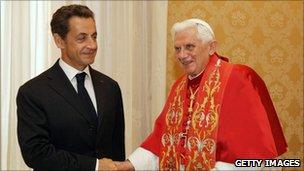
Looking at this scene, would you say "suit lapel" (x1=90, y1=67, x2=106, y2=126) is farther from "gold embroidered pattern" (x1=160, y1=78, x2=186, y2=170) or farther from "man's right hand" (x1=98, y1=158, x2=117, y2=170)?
"gold embroidered pattern" (x1=160, y1=78, x2=186, y2=170)

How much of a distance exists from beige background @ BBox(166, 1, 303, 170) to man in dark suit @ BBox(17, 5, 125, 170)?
169 centimetres

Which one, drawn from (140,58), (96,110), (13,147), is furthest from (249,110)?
(13,147)

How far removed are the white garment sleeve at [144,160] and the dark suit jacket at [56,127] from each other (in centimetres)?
41

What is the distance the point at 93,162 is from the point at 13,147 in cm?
146

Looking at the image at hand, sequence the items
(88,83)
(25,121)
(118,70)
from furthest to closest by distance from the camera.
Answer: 1. (118,70)
2. (88,83)
3. (25,121)

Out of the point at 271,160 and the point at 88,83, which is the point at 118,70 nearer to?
the point at 88,83

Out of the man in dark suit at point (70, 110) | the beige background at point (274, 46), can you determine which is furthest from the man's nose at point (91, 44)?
the beige background at point (274, 46)

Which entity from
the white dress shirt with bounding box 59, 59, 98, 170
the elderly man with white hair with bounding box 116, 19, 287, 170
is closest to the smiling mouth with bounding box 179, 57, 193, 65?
the elderly man with white hair with bounding box 116, 19, 287, 170

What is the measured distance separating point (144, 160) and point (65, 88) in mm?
763

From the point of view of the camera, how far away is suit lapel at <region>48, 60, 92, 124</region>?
232cm

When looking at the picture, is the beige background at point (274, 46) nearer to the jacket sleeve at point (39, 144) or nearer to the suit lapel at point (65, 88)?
the suit lapel at point (65, 88)

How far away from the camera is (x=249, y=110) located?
2348 mm

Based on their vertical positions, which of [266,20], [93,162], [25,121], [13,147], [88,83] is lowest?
[13,147]

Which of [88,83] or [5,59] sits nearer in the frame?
[88,83]
